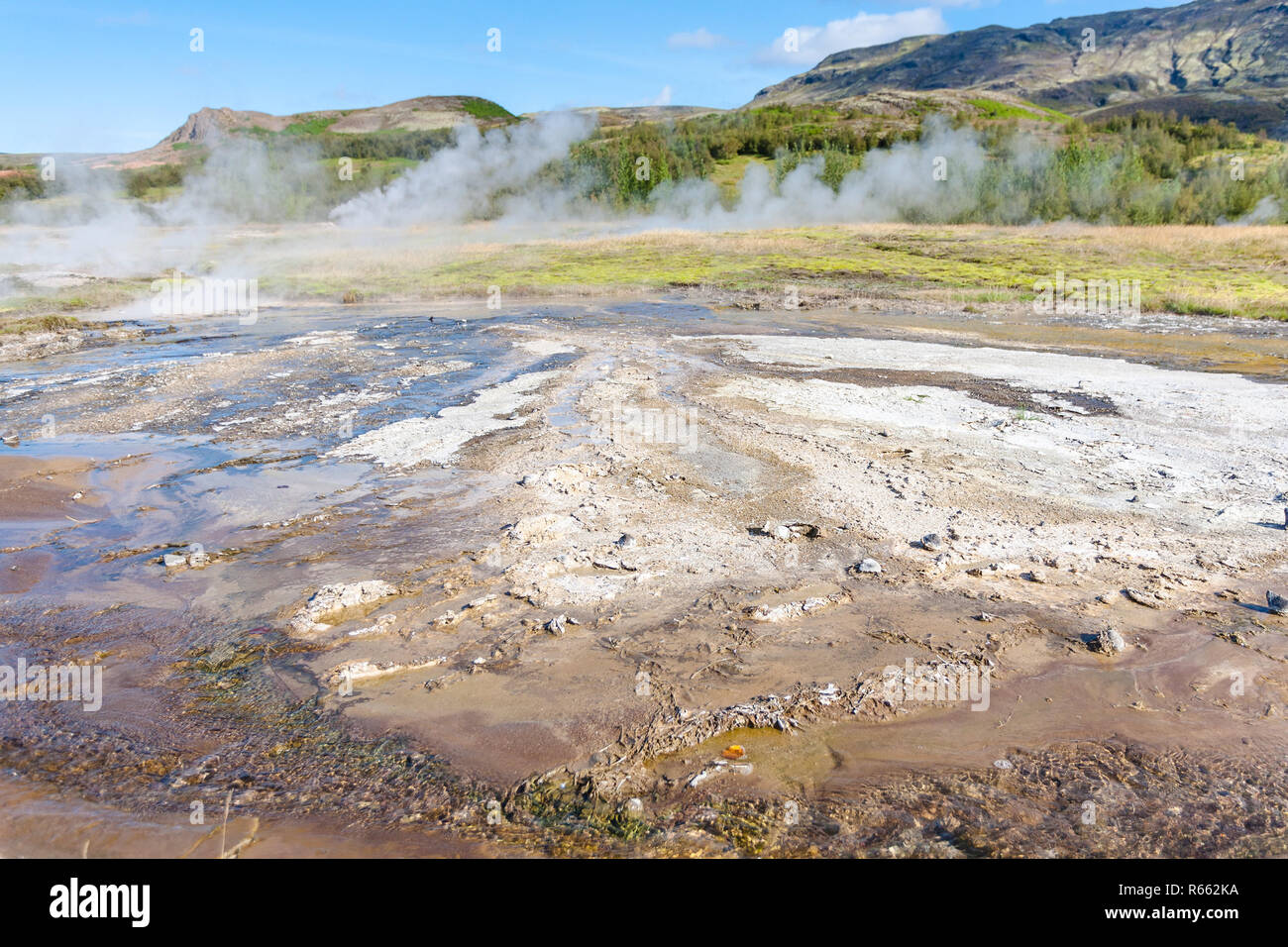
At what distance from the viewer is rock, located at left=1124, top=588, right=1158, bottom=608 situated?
4465 mm

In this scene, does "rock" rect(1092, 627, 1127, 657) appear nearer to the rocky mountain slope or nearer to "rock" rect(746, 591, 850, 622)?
"rock" rect(746, 591, 850, 622)

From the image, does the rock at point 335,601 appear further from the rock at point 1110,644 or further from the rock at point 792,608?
the rock at point 1110,644

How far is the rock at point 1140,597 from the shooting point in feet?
14.6

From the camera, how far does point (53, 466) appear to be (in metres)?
7.34

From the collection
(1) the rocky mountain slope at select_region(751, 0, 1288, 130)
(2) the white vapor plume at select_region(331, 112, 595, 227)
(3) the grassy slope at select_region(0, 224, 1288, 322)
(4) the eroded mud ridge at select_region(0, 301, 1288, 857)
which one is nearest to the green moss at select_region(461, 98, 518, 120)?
(2) the white vapor plume at select_region(331, 112, 595, 227)

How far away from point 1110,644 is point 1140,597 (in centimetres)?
70

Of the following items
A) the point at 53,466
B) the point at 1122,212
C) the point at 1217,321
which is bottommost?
→ the point at 53,466

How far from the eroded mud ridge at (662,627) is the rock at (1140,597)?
0.6 inches

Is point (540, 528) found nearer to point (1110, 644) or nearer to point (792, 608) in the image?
point (792, 608)

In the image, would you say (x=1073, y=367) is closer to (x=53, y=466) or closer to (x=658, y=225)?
(x=53, y=466)

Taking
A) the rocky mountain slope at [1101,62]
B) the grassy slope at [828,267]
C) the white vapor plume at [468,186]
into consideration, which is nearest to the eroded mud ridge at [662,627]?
the grassy slope at [828,267]

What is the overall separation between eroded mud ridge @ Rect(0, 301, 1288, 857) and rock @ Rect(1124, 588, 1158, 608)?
0.05 ft
